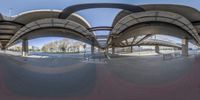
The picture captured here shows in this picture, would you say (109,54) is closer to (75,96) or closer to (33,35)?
(33,35)

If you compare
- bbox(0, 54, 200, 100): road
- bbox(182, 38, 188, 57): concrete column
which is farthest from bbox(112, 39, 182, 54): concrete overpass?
bbox(0, 54, 200, 100): road

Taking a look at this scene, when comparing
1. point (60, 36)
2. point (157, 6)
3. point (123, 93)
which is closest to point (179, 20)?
point (157, 6)

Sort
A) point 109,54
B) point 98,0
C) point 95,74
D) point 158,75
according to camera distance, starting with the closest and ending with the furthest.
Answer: point 98,0
point 109,54
point 158,75
point 95,74

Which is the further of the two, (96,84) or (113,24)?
(96,84)

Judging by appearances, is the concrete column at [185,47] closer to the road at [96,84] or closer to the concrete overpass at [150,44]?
the concrete overpass at [150,44]

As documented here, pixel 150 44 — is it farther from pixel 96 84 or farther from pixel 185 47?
pixel 96 84

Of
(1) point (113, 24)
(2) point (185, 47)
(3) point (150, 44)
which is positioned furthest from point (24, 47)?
(2) point (185, 47)

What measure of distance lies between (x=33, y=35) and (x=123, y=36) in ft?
1.11

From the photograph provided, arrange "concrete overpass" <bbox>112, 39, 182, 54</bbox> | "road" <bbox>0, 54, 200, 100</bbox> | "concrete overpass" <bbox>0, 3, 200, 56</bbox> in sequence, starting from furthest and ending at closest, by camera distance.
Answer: "road" <bbox>0, 54, 200, 100</bbox> < "concrete overpass" <bbox>112, 39, 182, 54</bbox> < "concrete overpass" <bbox>0, 3, 200, 56</bbox>

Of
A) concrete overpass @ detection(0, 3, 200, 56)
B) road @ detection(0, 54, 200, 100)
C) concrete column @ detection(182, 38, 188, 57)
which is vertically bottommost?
road @ detection(0, 54, 200, 100)

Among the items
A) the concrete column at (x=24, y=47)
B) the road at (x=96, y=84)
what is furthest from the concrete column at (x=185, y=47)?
the concrete column at (x=24, y=47)

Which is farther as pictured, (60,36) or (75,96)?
(75,96)

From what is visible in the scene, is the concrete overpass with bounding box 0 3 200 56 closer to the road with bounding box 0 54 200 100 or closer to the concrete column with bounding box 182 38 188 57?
the concrete column with bounding box 182 38 188 57

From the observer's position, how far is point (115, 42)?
786 mm
